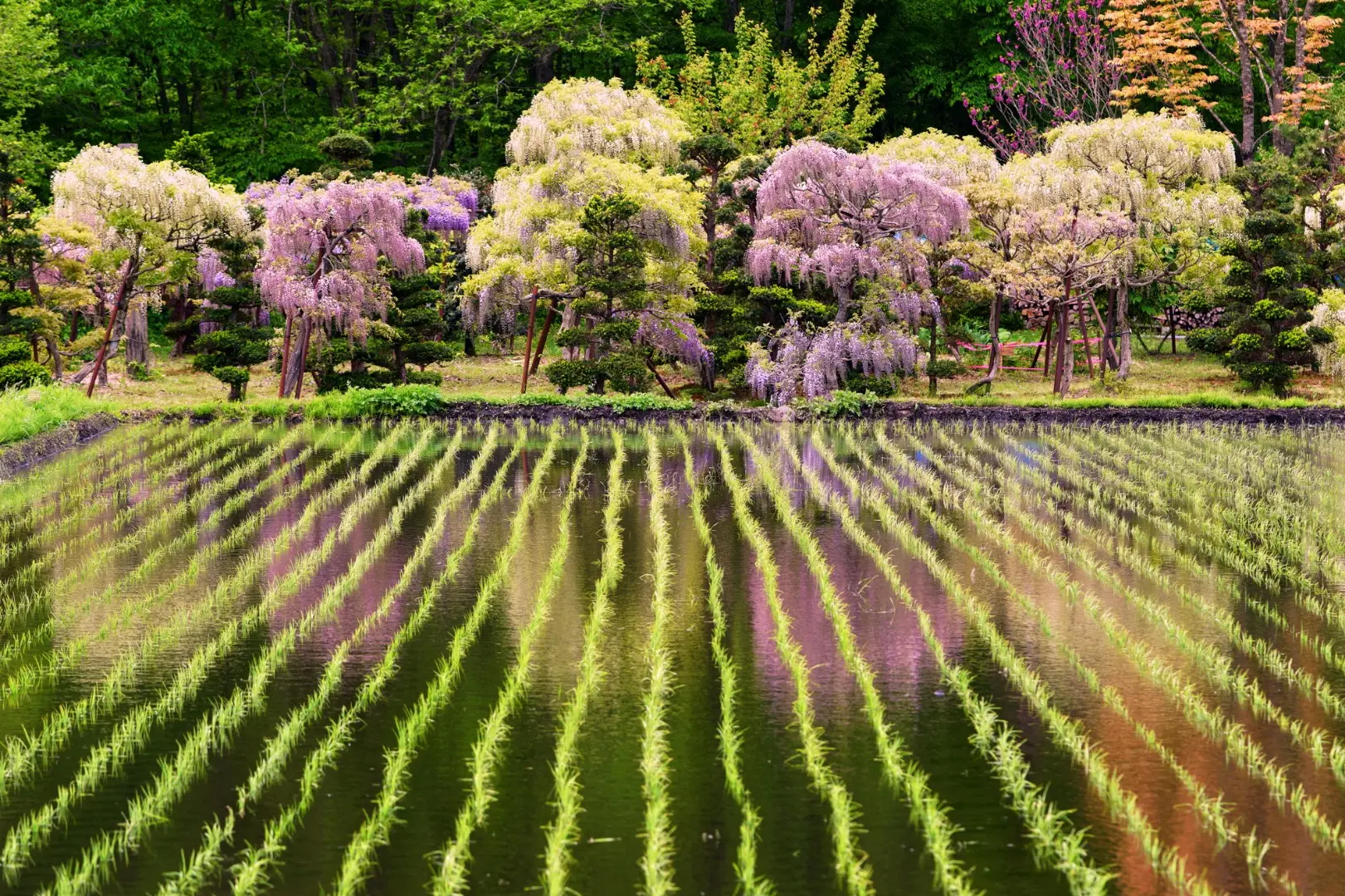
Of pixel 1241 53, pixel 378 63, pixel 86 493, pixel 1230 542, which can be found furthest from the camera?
pixel 378 63

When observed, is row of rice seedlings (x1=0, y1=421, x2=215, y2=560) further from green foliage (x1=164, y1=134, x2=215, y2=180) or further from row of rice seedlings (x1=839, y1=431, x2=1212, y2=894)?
green foliage (x1=164, y1=134, x2=215, y2=180)

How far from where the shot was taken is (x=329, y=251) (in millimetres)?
25906

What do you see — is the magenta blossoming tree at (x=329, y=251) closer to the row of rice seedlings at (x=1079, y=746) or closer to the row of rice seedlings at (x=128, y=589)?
the row of rice seedlings at (x=128, y=589)

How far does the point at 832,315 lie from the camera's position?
2711 centimetres

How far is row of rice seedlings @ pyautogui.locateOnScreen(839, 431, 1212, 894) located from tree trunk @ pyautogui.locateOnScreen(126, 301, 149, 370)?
74.3 ft

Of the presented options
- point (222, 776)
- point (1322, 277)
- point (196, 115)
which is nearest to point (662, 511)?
point (222, 776)

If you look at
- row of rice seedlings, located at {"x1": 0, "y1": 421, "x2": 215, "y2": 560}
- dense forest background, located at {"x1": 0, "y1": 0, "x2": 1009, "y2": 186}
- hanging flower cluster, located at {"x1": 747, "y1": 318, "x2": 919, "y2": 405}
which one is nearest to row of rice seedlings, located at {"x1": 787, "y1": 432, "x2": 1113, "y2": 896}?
row of rice seedlings, located at {"x1": 0, "y1": 421, "x2": 215, "y2": 560}

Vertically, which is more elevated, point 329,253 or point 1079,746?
point 329,253

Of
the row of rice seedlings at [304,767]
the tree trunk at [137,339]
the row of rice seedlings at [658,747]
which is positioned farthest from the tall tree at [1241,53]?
the row of rice seedlings at [304,767]

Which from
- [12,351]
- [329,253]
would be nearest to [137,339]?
[12,351]

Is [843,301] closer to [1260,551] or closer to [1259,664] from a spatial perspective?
[1260,551]

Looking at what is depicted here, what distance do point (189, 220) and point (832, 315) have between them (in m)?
11.8


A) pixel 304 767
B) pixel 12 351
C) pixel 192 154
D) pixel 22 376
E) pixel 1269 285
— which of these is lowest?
pixel 304 767

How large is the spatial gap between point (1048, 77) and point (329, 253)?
19243 millimetres
